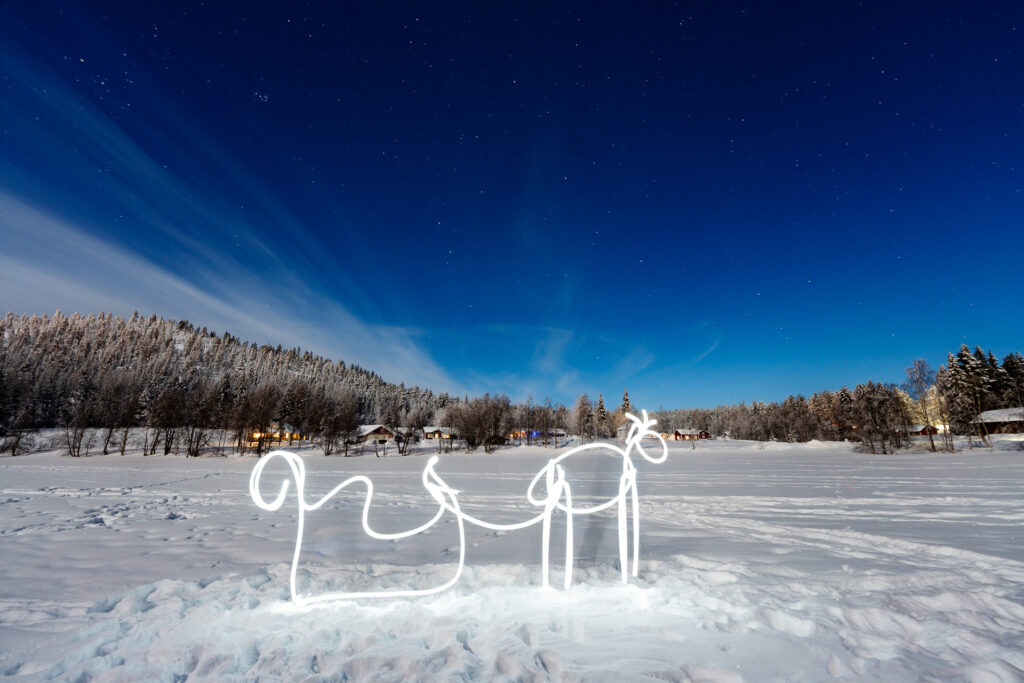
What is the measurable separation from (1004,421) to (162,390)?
14214 cm

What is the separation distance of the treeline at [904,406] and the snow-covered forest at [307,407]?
201mm

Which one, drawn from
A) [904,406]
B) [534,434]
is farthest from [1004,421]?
[534,434]

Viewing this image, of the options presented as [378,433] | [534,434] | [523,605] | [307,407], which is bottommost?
[534,434]

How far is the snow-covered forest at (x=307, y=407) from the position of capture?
5488 cm

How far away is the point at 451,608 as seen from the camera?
5.21 m

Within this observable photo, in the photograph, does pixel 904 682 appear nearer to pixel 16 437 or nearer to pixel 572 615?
pixel 572 615

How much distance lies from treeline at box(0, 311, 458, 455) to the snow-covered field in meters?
55.0

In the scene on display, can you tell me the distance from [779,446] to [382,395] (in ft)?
417

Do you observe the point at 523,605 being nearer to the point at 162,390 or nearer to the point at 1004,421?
the point at 1004,421

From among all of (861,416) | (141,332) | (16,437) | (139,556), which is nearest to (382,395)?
(16,437)

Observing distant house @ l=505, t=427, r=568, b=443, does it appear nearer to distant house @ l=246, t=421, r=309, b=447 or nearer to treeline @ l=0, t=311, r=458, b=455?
treeline @ l=0, t=311, r=458, b=455

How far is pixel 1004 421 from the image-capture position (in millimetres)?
59406

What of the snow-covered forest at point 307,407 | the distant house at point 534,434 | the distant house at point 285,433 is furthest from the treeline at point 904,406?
the distant house at point 285,433

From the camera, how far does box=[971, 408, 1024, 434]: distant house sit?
57.4 metres
